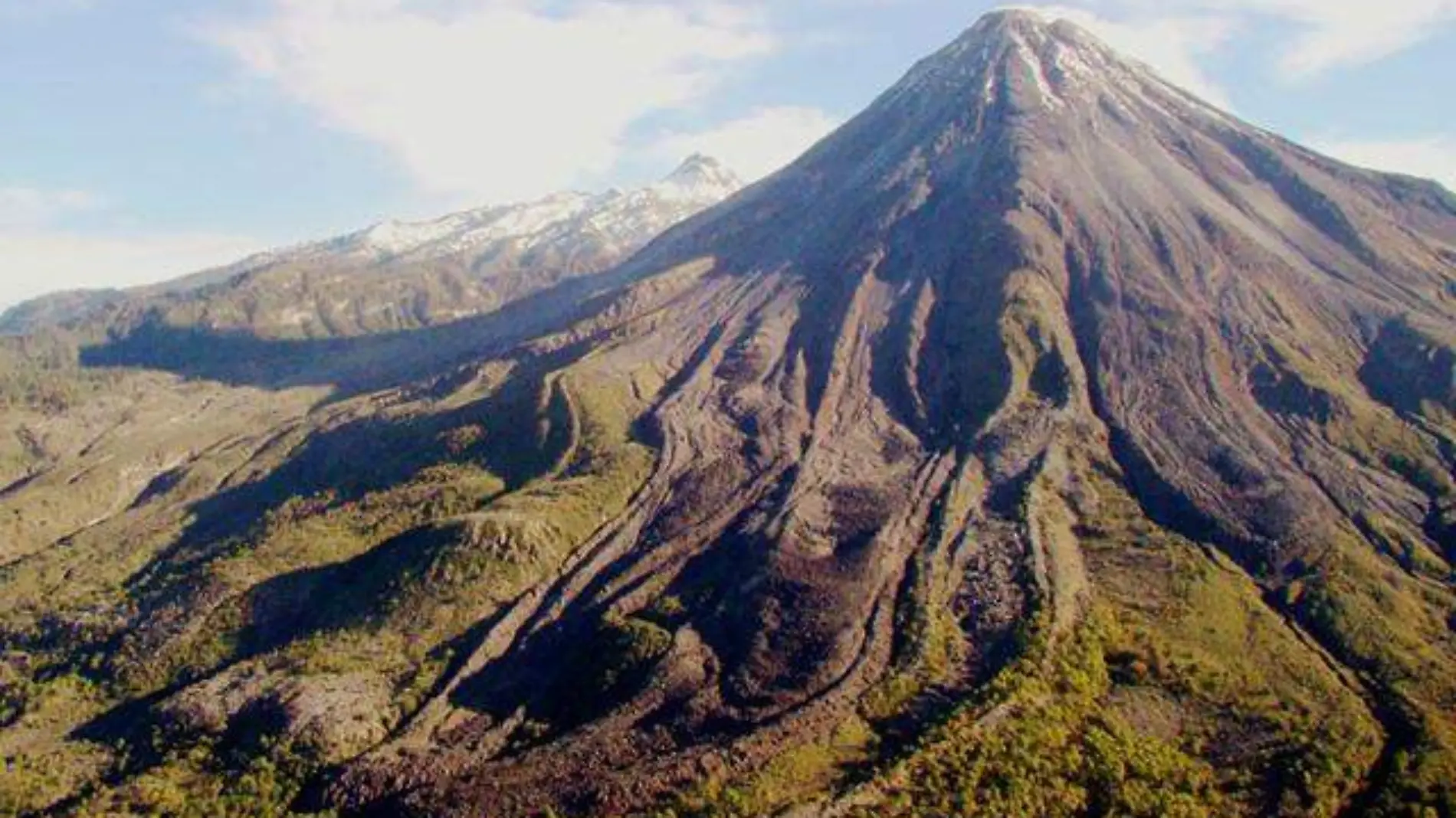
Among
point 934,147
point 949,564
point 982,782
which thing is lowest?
point 982,782

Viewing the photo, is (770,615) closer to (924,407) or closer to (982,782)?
(982,782)

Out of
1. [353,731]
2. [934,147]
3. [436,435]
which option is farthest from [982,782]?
[934,147]

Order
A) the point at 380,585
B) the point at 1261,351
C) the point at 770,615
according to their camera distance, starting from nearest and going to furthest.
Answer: the point at 770,615
the point at 380,585
the point at 1261,351

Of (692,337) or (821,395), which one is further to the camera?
(692,337)

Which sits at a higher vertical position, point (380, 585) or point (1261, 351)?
point (1261, 351)

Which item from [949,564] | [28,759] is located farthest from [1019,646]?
[28,759]

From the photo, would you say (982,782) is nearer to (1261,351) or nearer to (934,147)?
(1261,351)

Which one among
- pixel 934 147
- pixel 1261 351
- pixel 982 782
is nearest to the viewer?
pixel 982 782
